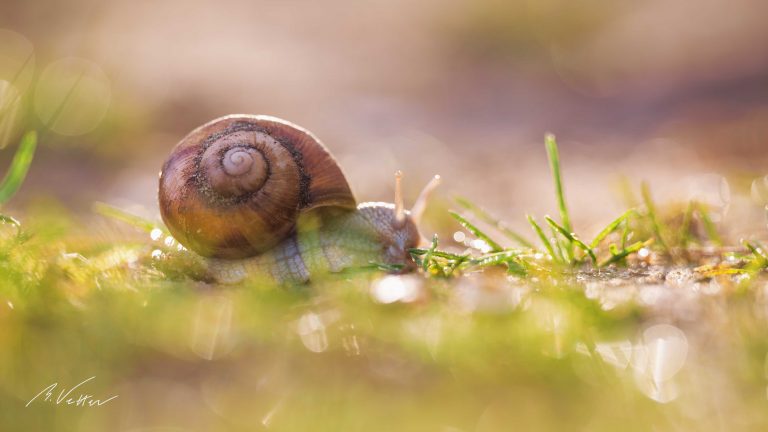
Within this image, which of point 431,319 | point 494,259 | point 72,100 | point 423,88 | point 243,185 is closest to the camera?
point 431,319

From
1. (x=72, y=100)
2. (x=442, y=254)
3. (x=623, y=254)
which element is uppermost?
(x=72, y=100)

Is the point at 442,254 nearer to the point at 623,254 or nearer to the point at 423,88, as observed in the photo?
the point at 623,254

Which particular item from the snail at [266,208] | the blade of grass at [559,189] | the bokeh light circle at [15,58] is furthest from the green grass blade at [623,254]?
the bokeh light circle at [15,58]

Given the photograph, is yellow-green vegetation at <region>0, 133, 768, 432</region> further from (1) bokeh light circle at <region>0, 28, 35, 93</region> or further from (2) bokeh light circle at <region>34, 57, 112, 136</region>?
(2) bokeh light circle at <region>34, 57, 112, 136</region>

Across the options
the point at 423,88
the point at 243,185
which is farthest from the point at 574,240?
the point at 423,88

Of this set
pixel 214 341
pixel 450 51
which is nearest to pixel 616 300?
pixel 214 341
